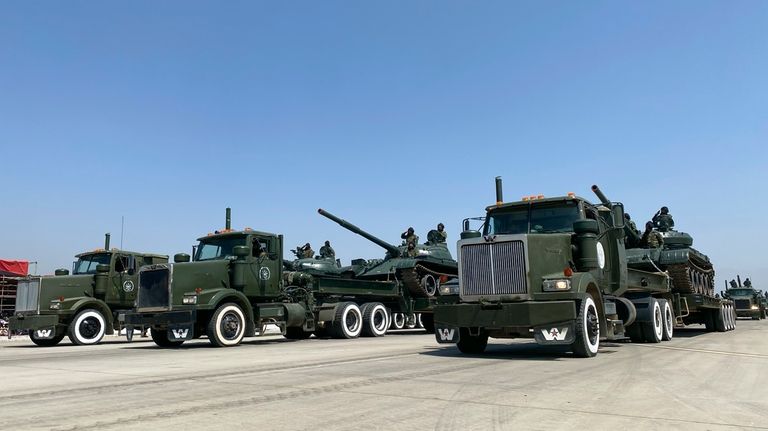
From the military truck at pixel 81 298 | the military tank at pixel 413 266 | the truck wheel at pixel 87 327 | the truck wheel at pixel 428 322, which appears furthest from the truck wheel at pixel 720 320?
the truck wheel at pixel 87 327

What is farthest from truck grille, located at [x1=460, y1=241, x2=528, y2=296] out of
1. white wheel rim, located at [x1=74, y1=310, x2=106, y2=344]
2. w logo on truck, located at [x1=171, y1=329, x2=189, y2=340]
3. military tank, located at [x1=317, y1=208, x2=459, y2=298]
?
white wheel rim, located at [x1=74, y1=310, x2=106, y2=344]

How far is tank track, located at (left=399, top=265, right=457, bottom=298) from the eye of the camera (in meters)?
20.2

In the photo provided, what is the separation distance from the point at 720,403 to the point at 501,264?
4409mm

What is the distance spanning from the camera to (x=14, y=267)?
2920 cm

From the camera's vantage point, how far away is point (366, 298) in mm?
19469

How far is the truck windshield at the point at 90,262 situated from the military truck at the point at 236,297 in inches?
147

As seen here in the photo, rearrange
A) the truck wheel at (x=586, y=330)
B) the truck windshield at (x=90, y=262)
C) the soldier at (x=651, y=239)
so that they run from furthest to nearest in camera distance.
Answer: the truck windshield at (x=90, y=262)
the soldier at (x=651, y=239)
the truck wheel at (x=586, y=330)

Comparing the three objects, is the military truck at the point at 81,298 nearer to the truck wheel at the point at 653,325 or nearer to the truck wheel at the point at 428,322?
the truck wheel at the point at 428,322

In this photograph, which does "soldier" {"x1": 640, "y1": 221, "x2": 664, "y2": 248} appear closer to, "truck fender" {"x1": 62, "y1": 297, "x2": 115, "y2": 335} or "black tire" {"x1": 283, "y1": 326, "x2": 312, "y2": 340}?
"black tire" {"x1": 283, "y1": 326, "x2": 312, "y2": 340}

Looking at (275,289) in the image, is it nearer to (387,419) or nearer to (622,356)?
(622,356)

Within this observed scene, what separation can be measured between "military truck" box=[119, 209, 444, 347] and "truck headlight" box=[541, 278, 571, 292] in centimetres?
794

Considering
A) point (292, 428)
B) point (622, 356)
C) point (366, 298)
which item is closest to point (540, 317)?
point (622, 356)

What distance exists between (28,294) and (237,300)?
7669 millimetres

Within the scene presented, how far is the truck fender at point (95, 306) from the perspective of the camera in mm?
16923
